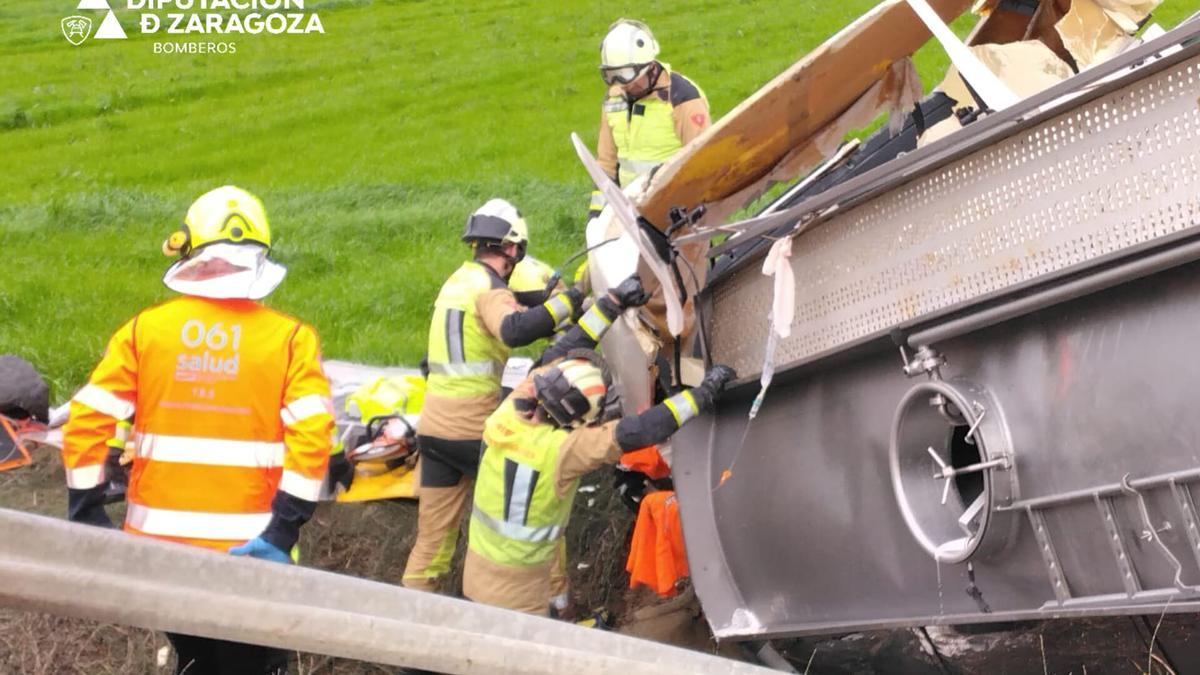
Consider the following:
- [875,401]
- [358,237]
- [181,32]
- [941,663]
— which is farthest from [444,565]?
[181,32]

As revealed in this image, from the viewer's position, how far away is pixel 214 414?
3.97 meters

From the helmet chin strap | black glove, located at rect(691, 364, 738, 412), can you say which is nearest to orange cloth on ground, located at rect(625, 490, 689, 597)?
→ black glove, located at rect(691, 364, 738, 412)

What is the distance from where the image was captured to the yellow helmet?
13.2ft

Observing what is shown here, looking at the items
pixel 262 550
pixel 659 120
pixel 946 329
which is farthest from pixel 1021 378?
pixel 659 120

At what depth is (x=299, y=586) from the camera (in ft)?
6.19

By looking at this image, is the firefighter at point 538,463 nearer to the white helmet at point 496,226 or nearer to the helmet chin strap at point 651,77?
the white helmet at point 496,226

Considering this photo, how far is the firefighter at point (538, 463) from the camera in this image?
4.61 meters

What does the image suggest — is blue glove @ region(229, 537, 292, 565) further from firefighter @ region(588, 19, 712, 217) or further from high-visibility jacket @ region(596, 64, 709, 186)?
high-visibility jacket @ region(596, 64, 709, 186)

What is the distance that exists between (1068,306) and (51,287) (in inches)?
324

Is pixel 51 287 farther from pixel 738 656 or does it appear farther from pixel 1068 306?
pixel 1068 306

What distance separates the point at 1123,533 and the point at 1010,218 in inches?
29.3

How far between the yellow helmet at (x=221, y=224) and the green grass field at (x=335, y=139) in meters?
3.74

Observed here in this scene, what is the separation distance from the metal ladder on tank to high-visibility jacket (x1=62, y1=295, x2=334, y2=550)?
6.77 feet

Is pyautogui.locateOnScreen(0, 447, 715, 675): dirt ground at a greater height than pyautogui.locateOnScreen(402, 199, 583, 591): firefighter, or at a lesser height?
lesser
